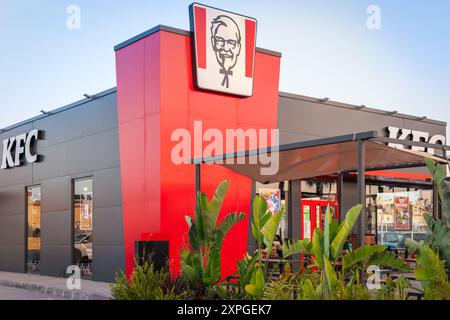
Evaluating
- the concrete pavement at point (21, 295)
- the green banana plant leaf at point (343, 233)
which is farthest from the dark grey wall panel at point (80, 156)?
the green banana plant leaf at point (343, 233)

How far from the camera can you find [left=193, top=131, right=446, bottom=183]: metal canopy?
11445 millimetres

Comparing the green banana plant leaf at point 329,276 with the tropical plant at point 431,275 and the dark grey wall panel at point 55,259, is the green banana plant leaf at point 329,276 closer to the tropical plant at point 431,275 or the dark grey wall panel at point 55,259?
the tropical plant at point 431,275

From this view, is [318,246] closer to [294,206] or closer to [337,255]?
[337,255]

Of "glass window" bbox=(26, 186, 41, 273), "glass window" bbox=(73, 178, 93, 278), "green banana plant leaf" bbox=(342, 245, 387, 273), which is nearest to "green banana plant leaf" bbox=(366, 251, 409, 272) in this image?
"green banana plant leaf" bbox=(342, 245, 387, 273)

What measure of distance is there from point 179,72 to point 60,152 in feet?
21.9

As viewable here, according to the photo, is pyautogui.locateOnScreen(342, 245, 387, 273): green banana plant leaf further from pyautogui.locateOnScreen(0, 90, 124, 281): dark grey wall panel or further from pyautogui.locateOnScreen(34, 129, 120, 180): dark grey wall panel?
pyautogui.locateOnScreen(34, 129, 120, 180): dark grey wall panel

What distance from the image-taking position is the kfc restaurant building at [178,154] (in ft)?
51.8

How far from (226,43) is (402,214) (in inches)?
402

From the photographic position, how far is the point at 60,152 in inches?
823

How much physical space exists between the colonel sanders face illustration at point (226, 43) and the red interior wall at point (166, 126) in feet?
2.16

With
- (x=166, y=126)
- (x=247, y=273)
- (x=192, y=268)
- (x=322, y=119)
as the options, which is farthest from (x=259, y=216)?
(x=322, y=119)

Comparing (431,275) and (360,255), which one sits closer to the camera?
(431,275)

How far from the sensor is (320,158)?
1335cm
